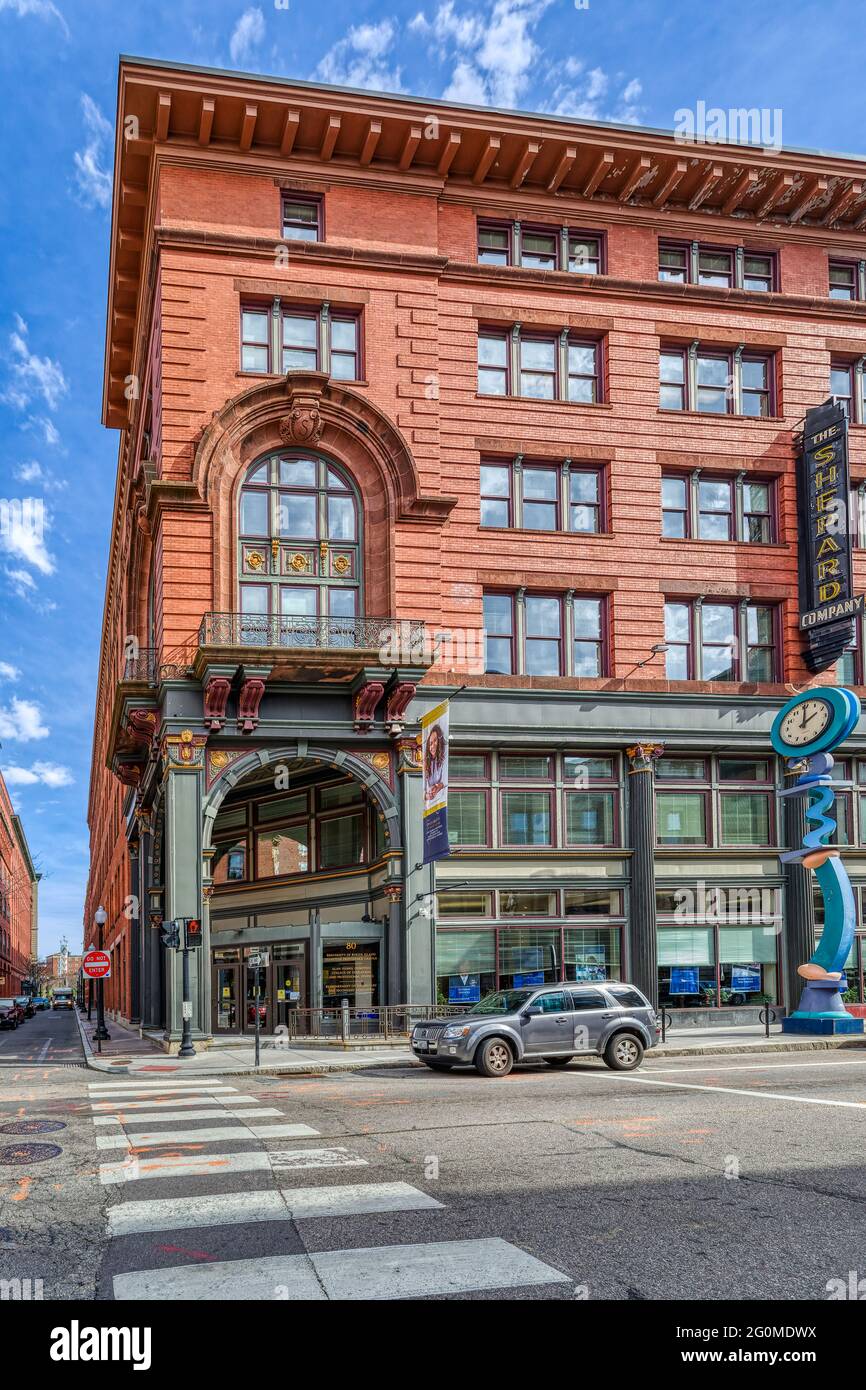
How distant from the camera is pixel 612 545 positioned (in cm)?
3331

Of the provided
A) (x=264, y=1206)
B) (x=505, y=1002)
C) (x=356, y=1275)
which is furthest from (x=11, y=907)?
(x=356, y=1275)

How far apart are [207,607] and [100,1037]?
1089 cm

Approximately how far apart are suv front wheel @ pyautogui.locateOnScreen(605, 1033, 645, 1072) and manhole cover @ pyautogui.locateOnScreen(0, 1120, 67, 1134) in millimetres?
9881

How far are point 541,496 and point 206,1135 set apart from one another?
2278 cm

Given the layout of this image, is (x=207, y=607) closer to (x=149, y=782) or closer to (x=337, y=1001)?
(x=149, y=782)

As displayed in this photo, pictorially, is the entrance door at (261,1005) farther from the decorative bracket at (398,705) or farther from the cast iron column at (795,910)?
the cast iron column at (795,910)

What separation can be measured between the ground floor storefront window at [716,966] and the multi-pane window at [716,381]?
47.4 feet

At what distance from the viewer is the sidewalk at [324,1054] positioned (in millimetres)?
23469

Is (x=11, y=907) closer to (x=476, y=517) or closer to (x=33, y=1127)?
(x=476, y=517)

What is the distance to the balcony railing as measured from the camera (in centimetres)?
2947

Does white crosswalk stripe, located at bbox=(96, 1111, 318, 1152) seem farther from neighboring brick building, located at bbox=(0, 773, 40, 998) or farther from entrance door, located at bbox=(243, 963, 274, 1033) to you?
neighboring brick building, located at bbox=(0, 773, 40, 998)

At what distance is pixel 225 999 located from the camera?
3666 centimetres
